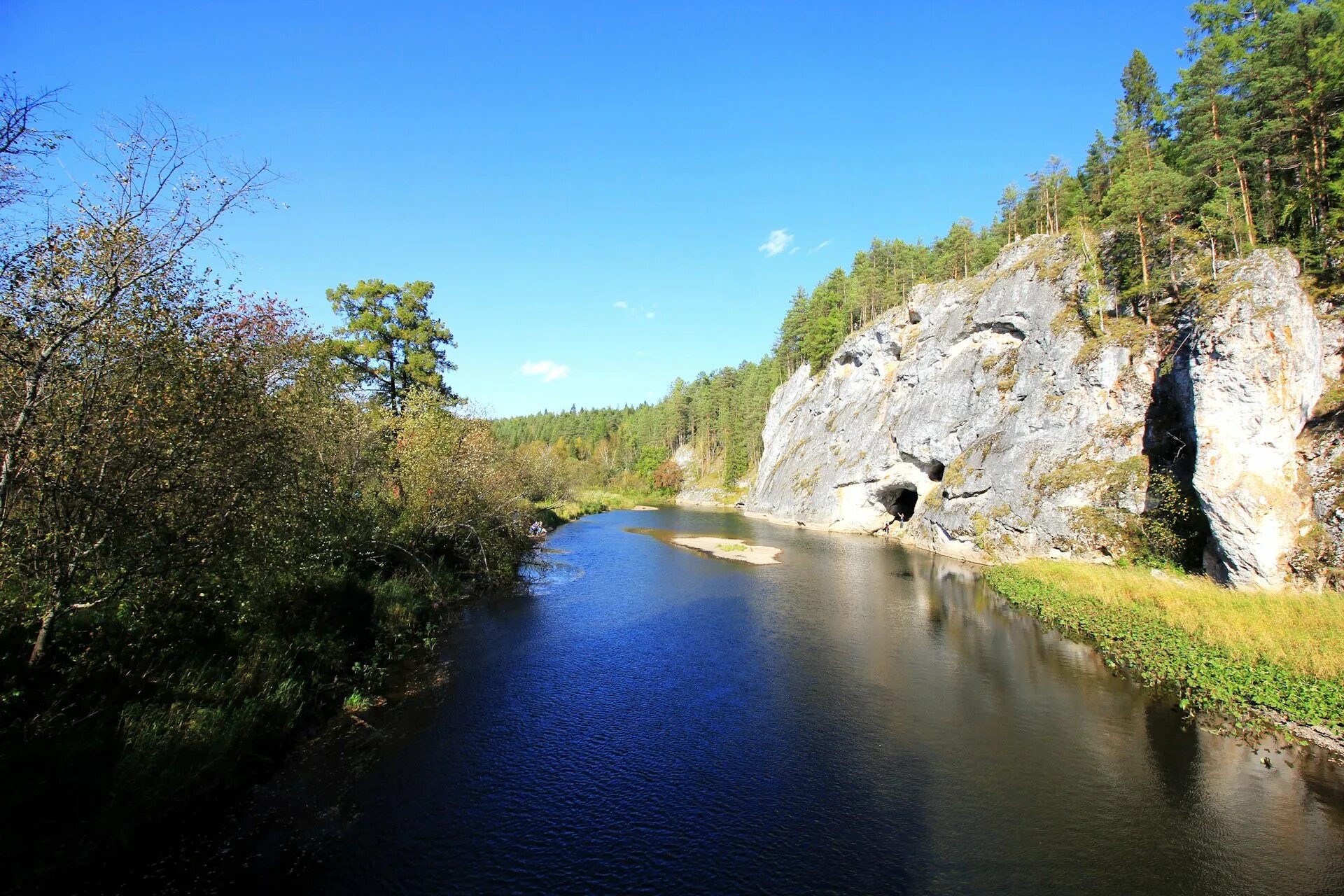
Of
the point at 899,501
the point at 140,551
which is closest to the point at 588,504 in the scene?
the point at 899,501

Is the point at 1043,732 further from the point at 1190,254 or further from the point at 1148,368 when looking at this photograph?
the point at 1190,254

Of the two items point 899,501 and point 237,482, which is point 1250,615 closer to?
point 237,482

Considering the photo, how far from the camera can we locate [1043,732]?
14938 millimetres

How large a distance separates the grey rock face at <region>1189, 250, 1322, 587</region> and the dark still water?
7.46 m

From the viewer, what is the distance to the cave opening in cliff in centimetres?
5728

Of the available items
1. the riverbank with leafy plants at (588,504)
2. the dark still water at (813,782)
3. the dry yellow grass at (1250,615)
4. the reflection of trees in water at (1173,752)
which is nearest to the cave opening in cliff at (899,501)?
the dry yellow grass at (1250,615)

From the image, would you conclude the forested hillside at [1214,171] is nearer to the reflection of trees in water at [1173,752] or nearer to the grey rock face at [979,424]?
the grey rock face at [979,424]

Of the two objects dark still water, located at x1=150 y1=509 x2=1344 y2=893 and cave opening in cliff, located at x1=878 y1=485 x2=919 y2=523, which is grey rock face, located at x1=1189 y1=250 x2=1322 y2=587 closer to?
dark still water, located at x1=150 y1=509 x2=1344 y2=893

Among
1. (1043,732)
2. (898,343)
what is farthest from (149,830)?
(898,343)

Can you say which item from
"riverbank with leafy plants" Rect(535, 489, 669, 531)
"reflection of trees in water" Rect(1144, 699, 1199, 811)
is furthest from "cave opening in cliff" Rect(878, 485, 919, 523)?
"reflection of trees in water" Rect(1144, 699, 1199, 811)

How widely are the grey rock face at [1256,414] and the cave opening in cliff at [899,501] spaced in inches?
1309

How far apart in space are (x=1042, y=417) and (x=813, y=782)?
35394 millimetres

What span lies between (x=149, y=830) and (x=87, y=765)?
1518mm

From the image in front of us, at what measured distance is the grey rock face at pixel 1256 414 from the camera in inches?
835
